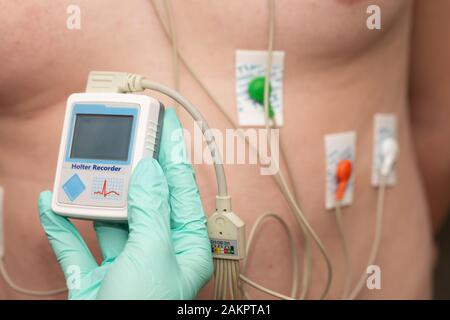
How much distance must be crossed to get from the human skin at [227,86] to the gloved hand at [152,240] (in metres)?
0.08

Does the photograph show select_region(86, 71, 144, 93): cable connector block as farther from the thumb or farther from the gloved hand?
the thumb

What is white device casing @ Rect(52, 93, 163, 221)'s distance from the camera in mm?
610

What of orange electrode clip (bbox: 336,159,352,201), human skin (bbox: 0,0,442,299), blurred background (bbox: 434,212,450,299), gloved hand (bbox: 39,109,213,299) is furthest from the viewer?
blurred background (bbox: 434,212,450,299)

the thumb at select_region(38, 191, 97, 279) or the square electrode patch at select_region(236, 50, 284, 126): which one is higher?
the square electrode patch at select_region(236, 50, 284, 126)

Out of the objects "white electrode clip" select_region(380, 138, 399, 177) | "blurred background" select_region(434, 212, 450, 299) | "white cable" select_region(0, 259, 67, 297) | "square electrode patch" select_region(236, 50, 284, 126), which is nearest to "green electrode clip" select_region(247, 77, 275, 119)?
"square electrode patch" select_region(236, 50, 284, 126)

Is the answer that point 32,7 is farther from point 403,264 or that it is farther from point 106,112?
point 403,264

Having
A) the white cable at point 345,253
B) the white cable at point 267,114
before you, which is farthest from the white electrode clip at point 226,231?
the white cable at point 345,253

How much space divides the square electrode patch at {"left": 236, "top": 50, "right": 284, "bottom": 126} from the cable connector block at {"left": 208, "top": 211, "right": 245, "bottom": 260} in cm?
17

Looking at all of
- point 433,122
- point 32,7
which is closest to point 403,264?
point 433,122

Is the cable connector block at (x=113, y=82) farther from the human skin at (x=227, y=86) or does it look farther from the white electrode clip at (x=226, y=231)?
the white electrode clip at (x=226, y=231)

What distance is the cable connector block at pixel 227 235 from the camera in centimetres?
65

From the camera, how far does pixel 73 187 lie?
63 cm

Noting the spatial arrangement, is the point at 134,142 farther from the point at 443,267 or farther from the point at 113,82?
the point at 443,267
